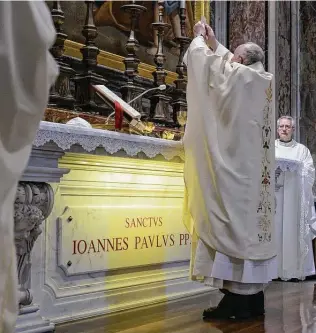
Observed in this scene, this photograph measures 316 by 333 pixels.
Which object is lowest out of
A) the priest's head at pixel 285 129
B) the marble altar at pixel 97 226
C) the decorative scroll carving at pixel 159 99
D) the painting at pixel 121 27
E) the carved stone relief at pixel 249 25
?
the marble altar at pixel 97 226

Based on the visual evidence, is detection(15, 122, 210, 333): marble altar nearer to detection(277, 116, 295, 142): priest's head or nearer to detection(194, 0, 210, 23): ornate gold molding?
detection(277, 116, 295, 142): priest's head

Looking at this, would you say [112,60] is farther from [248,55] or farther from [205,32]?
[248,55]

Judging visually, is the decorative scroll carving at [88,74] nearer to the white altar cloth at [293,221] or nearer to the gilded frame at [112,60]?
the gilded frame at [112,60]

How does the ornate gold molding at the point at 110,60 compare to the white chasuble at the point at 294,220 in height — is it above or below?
above

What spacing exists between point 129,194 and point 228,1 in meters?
4.27

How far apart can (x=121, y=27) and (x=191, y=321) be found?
3.03 metres

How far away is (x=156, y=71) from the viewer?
19.0ft

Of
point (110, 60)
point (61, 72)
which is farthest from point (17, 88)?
point (110, 60)

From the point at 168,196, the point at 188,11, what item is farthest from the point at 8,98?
the point at 188,11

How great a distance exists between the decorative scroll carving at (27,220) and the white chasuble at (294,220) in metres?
3.80

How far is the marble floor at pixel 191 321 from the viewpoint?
383 cm

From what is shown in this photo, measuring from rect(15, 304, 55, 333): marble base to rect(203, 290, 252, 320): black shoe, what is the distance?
115 cm

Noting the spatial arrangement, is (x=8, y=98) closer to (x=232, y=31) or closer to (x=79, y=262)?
(x=79, y=262)

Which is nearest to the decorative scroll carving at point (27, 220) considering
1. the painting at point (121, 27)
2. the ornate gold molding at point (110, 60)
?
the ornate gold molding at point (110, 60)
